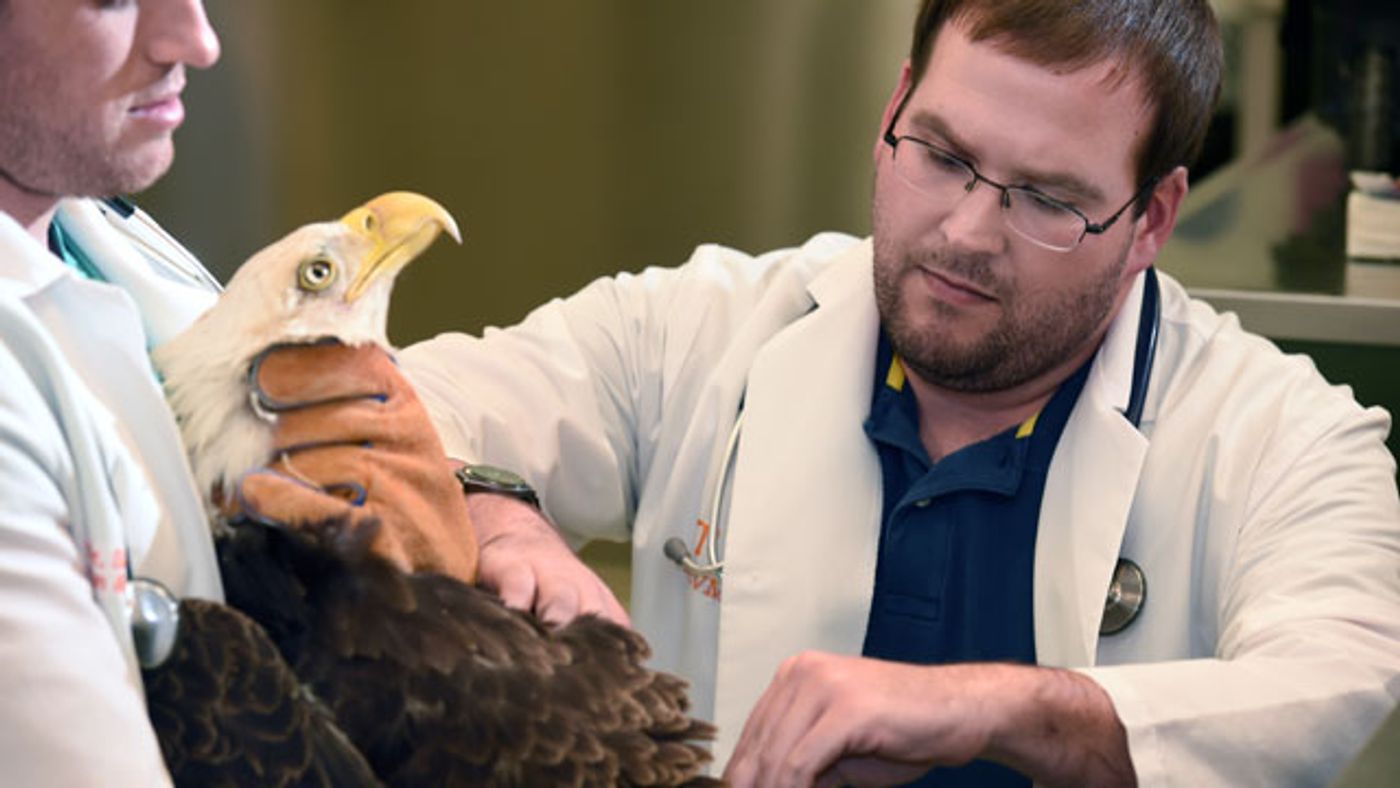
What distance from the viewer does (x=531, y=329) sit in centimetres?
152

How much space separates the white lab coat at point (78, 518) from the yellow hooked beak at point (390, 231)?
0.10 metres

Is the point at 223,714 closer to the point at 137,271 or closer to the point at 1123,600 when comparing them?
the point at 137,271

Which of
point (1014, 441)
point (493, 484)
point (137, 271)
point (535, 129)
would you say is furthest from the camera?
point (535, 129)

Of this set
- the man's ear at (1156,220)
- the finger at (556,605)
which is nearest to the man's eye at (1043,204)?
the man's ear at (1156,220)

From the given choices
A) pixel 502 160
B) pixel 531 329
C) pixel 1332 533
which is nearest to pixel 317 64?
pixel 502 160

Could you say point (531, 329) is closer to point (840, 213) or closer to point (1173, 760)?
point (1173, 760)

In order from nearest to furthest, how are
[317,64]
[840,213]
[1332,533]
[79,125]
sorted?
[79,125], [1332,533], [317,64], [840,213]

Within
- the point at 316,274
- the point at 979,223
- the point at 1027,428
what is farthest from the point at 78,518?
the point at 1027,428

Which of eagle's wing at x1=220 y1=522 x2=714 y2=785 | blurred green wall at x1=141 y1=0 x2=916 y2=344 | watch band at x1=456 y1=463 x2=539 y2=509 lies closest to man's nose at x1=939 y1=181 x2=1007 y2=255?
watch band at x1=456 y1=463 x2=539 y2=509

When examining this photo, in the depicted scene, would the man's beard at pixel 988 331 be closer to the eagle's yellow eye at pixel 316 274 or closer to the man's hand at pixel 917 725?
the man's hand at pixel 917 725

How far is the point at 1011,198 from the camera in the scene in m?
1.27

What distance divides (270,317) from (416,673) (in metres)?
0.17

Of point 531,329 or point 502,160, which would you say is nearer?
point 531,329

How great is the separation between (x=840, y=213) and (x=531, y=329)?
130 centimetres
